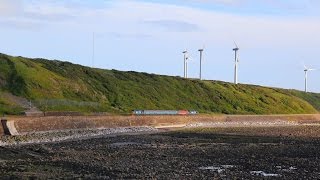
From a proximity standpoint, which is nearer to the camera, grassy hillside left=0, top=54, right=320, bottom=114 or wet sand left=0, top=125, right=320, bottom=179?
wet sand left=0, top=125, right=320, bottom=179

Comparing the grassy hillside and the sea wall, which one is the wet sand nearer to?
the sea wall

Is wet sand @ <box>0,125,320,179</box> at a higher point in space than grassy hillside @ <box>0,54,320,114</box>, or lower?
lower

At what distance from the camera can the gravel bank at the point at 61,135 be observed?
4409 cm

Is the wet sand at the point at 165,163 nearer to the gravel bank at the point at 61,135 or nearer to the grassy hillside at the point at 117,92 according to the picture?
the gravel bank at the point at 61,135

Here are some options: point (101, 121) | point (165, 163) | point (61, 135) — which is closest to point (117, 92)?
point (101, 121)

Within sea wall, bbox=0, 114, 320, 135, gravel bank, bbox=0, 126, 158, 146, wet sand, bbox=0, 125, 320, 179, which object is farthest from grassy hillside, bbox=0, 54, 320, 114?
wet sand, bbox=0, 125, 320, 179

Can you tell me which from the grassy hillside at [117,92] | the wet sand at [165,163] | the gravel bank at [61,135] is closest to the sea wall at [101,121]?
the gravel bank at [61,135]

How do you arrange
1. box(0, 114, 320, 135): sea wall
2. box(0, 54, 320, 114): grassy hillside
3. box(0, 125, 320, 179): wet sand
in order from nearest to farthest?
box(0, 125, 320, 179): wet sand → box(0, 114, 320, 135): sea wall → box(0, 54, 320, 114): grassy hillside

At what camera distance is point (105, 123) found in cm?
6656

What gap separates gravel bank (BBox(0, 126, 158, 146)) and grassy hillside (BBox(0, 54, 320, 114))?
1199cm

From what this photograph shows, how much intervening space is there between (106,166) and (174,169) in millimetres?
3143

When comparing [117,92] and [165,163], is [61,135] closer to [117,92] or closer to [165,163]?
[165,163]

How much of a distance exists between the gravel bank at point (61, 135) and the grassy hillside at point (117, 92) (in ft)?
39.3

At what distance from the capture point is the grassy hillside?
83.5 meters
